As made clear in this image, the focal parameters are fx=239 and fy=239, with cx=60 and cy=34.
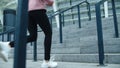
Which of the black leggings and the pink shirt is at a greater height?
the pink shirt

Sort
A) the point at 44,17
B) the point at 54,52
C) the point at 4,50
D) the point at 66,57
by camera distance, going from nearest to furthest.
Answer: the point at 4,50 < the point at 44,17 < the point at 66,57 < the point at 54,52

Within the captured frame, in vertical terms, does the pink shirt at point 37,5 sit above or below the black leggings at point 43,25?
above

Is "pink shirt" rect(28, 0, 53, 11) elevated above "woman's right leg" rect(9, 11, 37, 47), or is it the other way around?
"pink shirt" rect(28, 0, 53, 11)

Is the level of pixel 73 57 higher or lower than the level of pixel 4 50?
lower

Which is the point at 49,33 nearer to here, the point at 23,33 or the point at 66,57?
the point at 66,57

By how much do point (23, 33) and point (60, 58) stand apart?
398 centimetres

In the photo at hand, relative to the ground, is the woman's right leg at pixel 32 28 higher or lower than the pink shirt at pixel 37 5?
lower

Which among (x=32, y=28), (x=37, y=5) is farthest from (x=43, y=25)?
(x=37, y=5)

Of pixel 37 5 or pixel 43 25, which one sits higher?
pixel 37 5

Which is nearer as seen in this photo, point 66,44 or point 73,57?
point 73,57

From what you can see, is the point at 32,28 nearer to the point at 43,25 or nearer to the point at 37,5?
the point at 43,25

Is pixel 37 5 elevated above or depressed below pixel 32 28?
above

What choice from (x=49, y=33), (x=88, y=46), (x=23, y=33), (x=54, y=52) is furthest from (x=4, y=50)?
(x=54, y=52)

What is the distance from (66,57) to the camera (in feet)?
17.0
